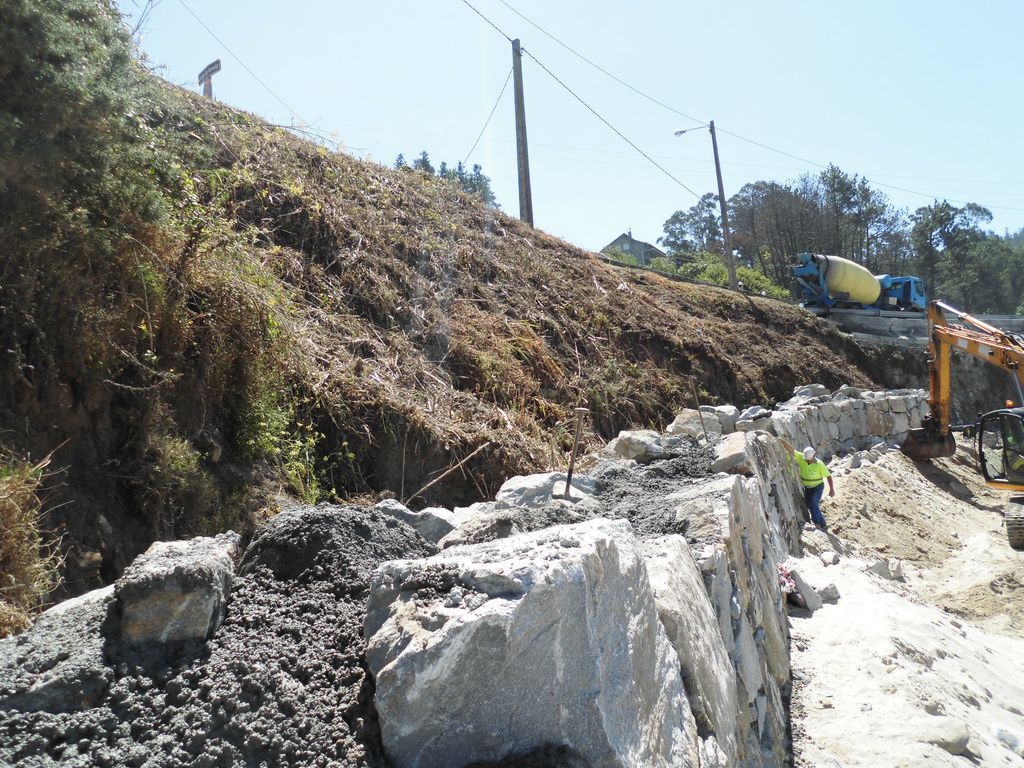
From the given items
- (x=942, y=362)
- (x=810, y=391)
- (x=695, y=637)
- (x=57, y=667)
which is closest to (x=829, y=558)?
(x=695, y=637)

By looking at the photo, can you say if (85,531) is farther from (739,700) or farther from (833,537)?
(833,537)

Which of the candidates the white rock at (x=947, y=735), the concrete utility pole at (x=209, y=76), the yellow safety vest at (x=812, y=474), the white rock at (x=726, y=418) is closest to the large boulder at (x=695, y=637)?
the white rock at (x=947, y=735)

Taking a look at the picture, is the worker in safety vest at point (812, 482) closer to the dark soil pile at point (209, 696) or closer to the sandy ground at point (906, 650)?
the sandy ground at point (906, 650)

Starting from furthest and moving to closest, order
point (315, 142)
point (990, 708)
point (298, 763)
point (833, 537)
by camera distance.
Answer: point (315, 142), point (833, 537), point (990, 708), point (298, 763)

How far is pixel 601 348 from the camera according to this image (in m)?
12.4

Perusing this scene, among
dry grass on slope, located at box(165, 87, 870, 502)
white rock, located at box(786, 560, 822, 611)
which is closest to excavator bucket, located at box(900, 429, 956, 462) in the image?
dry grass on slope, located at box(165, 87, 870, 502)

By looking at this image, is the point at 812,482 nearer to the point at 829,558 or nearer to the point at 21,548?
the point at 829,558

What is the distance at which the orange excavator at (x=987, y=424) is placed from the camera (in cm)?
1238

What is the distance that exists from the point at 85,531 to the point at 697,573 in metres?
3.00

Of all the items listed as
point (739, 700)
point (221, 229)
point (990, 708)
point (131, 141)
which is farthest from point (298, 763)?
point (990, 708)

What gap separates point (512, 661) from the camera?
6.53 ft

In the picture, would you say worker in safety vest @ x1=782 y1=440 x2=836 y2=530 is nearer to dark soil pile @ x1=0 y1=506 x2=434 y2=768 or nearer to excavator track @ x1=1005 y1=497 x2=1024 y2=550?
excavator track @ x1=1005 y1=497 x2=1024 y2=550

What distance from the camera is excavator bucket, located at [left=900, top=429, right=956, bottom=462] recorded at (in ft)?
54.8

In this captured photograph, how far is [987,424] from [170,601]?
44.1 feet
